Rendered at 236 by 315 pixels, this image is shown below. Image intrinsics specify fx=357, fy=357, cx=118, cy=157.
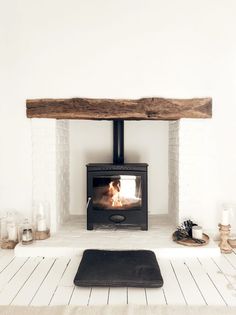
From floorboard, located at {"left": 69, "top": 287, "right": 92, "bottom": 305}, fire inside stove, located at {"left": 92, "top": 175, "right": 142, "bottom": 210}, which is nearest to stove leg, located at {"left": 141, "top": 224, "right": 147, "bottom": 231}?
fire inside stove, located at {"left": 92, "top": 175, "right": 142, "bottom": 210}

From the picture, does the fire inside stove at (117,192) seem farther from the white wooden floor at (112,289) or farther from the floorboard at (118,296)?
the floorboard at (118,296)

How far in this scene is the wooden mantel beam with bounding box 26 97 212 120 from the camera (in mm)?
3064

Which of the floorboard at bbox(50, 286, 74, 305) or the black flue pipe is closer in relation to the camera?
the floorboard at bbox(50, 286, 74, 305)

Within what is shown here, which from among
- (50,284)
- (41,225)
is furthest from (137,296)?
(41,225)

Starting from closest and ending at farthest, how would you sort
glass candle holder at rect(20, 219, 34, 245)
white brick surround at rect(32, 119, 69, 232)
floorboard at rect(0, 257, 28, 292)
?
floorboard at rect(0, 257, 28, 292) → glass candle holder at rect(20, 219, 34, 245) → white brick surround at rect(32, 119, 69, 232)

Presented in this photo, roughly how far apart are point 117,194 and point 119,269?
3.06ft

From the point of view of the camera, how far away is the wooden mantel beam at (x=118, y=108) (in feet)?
10.1

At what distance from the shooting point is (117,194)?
326 cm

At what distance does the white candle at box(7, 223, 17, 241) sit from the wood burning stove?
25.2 inches

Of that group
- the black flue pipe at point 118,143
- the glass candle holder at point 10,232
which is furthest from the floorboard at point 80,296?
the black flue pipe at point 118,143

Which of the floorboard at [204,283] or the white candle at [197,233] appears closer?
the floorboard at [204,283]

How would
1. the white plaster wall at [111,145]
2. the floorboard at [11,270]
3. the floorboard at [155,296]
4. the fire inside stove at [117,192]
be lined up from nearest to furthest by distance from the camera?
1. the floorboard at [155,296]
2. the floorboard at [11,270]
3. the fire inside stove at [117,192]
4. the white plaster wall at [111,145]

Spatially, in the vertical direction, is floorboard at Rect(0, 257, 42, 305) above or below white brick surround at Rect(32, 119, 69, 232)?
below

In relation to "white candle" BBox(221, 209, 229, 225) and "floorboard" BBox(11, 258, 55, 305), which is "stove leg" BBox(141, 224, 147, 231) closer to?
"white candle" BBox(221, 209, 229, 225)
